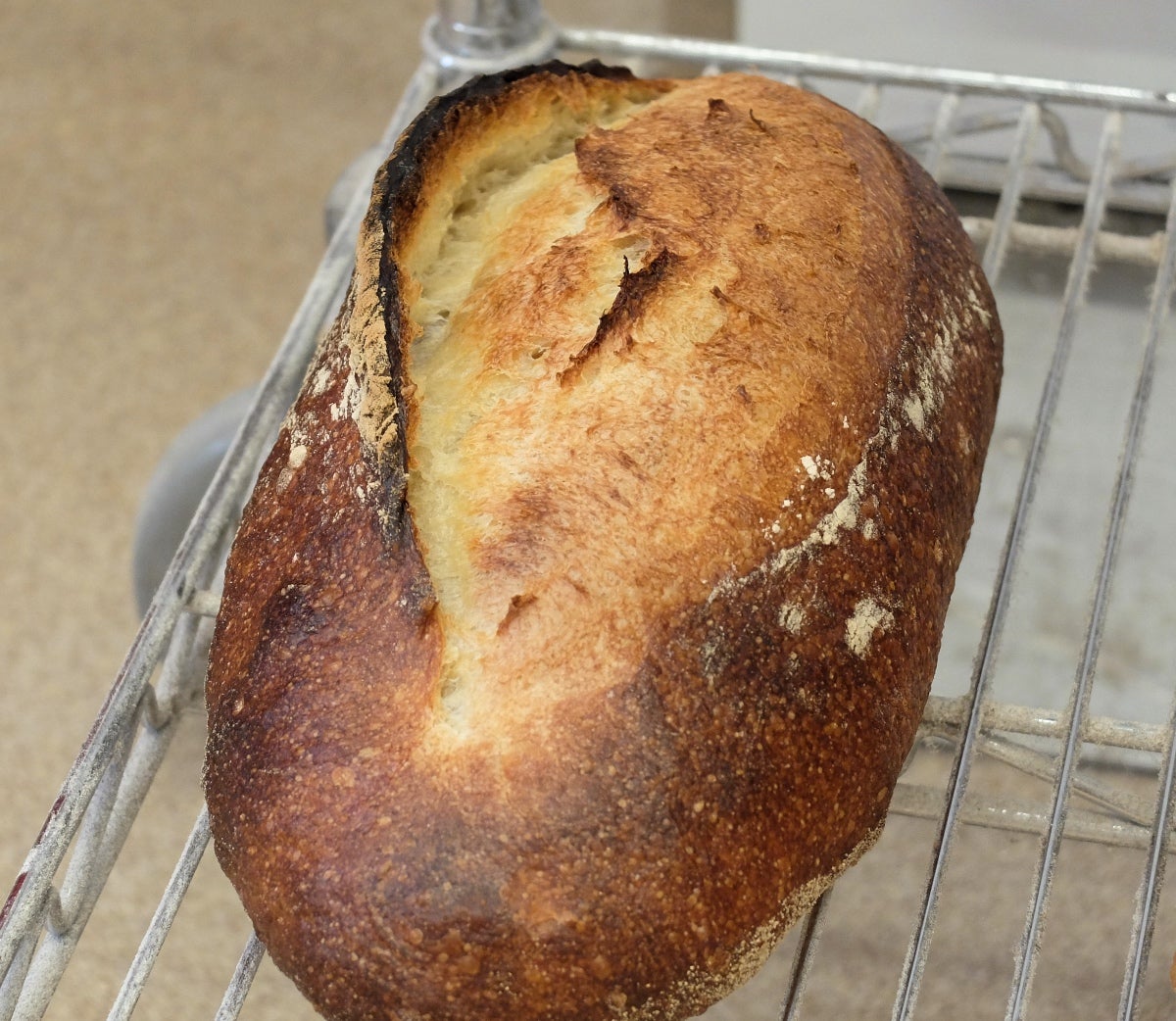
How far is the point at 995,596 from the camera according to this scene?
0.92 m

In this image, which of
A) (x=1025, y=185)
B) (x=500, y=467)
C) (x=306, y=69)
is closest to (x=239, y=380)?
(x=306, y=69)

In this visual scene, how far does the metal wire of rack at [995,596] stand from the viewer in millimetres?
806

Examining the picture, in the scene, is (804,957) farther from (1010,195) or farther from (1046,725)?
(1010,195)

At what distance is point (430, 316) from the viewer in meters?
0.87

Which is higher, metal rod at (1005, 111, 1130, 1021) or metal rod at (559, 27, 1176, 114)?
metal rod at (559, 27, 1176, 114)

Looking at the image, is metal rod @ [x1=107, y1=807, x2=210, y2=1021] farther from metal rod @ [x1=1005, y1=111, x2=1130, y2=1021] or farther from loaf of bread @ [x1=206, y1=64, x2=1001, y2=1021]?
metal rod @ [x1=1005, y1=111, x2=1130, y2=1021]

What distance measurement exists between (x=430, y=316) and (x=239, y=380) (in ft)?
3.62

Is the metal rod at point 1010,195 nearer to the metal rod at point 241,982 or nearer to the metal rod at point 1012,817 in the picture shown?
the metal rod at point 1012,817

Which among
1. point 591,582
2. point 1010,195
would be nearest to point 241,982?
point 591,582

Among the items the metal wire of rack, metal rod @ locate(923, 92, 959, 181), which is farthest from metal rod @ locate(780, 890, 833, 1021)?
metal rod @ locate(923, 92, 959, 181)

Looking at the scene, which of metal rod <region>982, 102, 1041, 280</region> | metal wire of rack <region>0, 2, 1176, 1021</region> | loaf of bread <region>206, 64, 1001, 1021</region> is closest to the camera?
loaf of bread <region>206, 64, 1001, 1021</region>

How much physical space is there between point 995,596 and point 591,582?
0.32 meters

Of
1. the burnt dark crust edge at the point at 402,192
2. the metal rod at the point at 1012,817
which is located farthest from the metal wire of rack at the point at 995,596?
the burnt dark crust edge at the point at 402,192

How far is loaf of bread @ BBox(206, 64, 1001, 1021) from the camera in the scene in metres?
0.69
